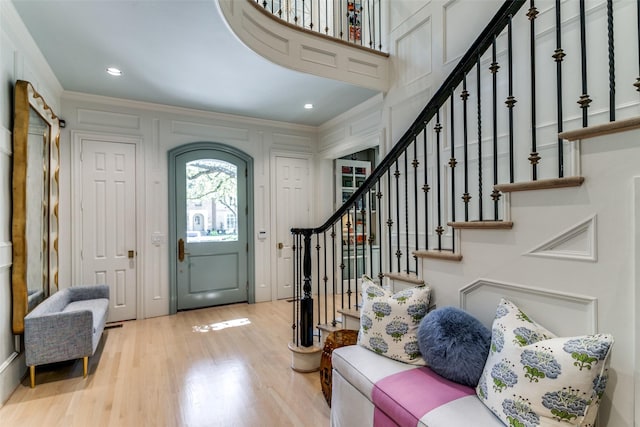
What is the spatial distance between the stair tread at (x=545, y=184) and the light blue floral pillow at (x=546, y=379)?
592 mm

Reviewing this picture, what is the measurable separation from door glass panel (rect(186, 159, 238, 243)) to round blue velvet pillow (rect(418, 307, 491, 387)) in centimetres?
363

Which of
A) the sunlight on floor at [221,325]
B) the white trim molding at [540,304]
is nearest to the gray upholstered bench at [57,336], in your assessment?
the sunlight on floor at [221,325]

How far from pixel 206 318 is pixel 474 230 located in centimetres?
358

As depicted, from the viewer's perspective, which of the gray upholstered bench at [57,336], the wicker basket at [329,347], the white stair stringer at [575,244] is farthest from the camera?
the gray upholstered bench at [57,336]

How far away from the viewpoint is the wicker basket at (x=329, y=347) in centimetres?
218

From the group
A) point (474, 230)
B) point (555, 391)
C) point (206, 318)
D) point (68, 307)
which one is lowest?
point (206, 318)

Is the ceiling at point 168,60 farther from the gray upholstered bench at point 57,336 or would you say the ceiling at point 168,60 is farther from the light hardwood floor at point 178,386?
the light hardwood floor at point 178,386

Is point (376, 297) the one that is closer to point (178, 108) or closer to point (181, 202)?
point (181, 202)

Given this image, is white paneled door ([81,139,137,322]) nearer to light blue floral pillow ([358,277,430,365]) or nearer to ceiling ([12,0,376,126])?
ceiling ([12,0,376,126])

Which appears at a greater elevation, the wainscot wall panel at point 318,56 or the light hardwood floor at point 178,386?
the wainscot wall panel at point 318,56

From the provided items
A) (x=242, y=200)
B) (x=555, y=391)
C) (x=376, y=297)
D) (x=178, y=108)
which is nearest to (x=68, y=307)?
(x=242, y=200)

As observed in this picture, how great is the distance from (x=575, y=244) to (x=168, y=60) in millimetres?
3422

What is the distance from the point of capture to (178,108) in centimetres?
436

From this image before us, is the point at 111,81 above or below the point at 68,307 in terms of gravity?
above
